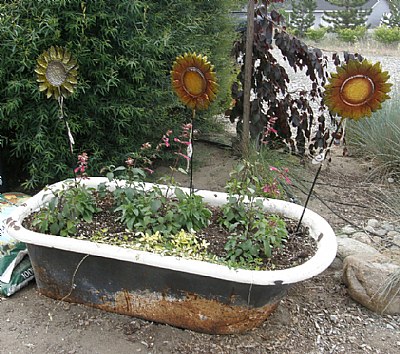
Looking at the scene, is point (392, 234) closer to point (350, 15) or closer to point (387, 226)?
point (387, 226)

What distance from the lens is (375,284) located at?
214 centimetres

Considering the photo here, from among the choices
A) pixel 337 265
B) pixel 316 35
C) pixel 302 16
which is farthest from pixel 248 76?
pixel 302 16

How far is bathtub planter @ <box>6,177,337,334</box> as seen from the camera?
1.78m

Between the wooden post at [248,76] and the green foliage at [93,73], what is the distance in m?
0.38

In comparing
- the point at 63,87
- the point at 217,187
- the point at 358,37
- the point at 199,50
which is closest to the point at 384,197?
the point at 217,187

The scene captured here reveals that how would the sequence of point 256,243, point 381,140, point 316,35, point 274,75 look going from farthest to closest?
point 316,35 → point 381,140 → point 274,75 → point 256,243

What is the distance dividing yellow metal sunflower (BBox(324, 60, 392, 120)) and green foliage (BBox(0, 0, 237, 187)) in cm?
137

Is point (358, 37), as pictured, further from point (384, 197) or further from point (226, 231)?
point (226, 231)

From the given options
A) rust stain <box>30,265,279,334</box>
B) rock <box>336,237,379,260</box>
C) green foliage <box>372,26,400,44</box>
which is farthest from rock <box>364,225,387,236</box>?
green foliage <box>372,26,400,44</box>

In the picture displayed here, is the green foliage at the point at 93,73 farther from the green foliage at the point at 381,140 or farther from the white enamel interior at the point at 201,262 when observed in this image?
the green foliage at the point at 381,140

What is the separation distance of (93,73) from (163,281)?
152 cm

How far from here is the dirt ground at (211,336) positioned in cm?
193

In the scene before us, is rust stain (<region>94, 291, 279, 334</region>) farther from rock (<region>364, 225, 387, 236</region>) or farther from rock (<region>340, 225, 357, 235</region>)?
rock (<region>364, 225, 387, 236</region>)

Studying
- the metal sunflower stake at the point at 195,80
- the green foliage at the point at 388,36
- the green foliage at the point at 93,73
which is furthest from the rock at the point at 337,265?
the green foliage at the point at 388,36
